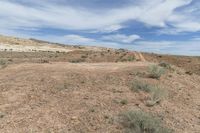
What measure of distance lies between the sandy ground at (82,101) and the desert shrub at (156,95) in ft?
0.64

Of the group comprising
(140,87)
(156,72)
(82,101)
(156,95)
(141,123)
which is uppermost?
(156,72)

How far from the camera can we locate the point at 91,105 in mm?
11484

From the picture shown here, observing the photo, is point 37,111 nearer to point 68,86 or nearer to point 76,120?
point 76,120

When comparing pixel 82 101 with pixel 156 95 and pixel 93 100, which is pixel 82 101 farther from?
pixel 156 95

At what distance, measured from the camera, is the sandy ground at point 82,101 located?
33.2 ft

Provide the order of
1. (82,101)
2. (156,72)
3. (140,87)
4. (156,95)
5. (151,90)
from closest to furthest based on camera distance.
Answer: (82,101), (156,95), (151,90), (140,87), (156,72)

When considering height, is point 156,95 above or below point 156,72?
below

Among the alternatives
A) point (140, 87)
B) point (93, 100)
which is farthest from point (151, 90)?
point (93, 100)

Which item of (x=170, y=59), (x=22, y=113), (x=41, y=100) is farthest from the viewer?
(x=170, y=59)

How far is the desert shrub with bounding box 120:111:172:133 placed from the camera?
379 inches

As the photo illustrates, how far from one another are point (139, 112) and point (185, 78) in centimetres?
725

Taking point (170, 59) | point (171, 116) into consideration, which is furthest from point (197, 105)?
point (170, 59)

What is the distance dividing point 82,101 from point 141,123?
2.82 meters

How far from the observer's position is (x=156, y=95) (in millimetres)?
12328
